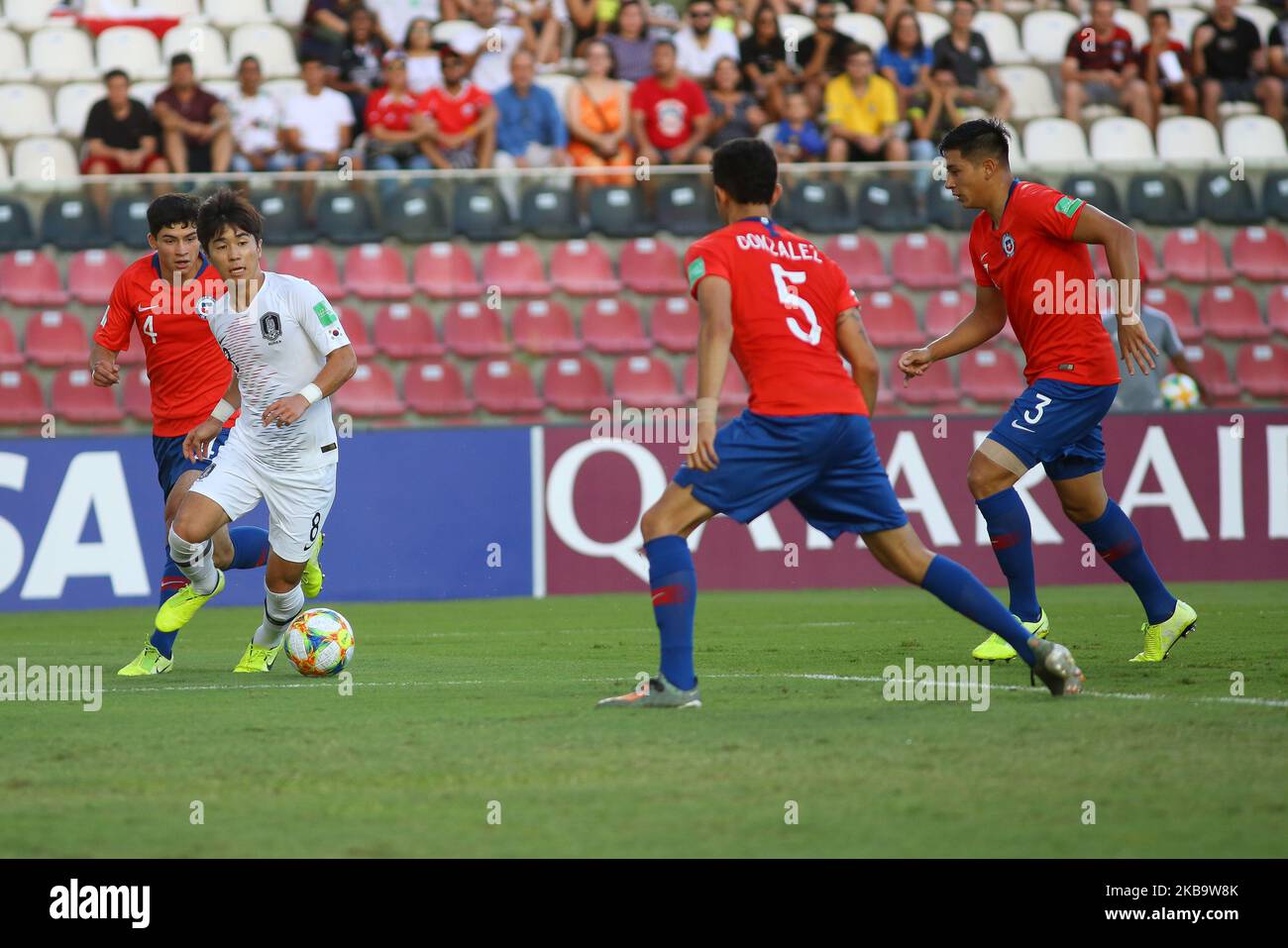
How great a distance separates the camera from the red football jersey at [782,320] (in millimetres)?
6219

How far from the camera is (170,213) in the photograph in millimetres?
8430

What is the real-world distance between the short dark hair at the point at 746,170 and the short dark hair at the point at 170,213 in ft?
10.8

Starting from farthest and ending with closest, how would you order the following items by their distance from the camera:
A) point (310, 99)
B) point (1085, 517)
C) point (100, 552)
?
point (310, 99) → point (100, 552) → point (1085, 517)

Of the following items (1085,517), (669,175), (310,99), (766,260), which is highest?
(310,99)

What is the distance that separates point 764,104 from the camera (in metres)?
Result: 16.7

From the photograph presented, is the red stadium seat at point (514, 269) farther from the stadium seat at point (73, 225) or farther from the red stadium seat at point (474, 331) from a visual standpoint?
the stadium seat at point (73, 225)

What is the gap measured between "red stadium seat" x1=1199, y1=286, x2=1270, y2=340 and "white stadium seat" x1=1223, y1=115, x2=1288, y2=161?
2510 mm

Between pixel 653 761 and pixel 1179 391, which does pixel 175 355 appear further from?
pixel 1179 391

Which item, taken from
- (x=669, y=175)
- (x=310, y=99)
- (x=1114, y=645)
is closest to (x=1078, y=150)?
(x=669, y=175)

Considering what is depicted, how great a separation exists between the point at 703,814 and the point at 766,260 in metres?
2.40

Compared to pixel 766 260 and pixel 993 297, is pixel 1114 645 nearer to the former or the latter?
pixel 993 297

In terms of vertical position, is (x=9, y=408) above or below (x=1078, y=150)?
A: below

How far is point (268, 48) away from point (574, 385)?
5.38 meters

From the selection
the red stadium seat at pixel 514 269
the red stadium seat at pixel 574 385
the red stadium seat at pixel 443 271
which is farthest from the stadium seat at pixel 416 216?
the red stadium seat at pixel 574 385
